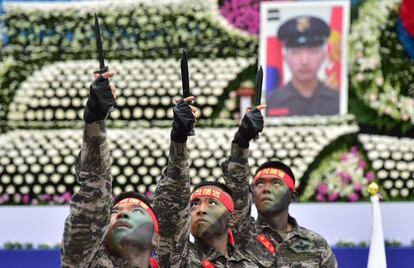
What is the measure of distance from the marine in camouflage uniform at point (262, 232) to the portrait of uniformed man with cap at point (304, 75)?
3794 mm

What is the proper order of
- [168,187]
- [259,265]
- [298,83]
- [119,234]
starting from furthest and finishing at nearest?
[298,83] < [259,265] < [168,187] < [119,234]

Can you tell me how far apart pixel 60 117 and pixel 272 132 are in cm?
209

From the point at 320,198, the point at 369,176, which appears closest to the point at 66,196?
the point at 320,198

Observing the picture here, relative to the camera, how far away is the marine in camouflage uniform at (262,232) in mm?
5406

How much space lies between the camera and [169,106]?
9656 mm

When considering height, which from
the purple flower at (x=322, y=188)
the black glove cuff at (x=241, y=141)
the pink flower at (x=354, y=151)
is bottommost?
the purple flower at (x=322, y=188)

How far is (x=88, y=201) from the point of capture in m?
3.54

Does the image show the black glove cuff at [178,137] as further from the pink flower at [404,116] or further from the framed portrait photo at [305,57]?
the pink flower at [404,116]

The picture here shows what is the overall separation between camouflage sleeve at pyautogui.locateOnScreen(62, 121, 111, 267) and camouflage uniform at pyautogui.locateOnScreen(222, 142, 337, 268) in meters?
1.91

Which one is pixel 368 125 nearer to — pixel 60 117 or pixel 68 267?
pixel 60 117

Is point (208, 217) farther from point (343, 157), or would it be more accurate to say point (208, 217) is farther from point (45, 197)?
point (45, 197)

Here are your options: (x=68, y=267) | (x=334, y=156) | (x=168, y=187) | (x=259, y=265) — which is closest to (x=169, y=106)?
(x=334, y=156)

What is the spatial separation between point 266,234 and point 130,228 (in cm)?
185

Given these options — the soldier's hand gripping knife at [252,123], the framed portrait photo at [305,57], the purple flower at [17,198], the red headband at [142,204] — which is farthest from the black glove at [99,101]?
the framed portrait photo at [305,57]
